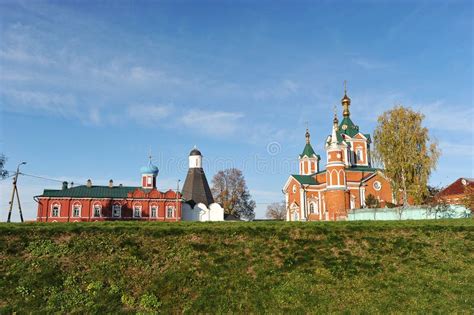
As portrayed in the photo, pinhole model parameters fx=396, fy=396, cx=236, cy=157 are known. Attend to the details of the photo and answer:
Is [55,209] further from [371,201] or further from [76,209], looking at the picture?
[371,201]

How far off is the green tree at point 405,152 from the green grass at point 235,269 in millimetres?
19907

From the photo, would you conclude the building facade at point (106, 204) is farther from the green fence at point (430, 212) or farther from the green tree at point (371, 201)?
the green fence at point (430, 212)

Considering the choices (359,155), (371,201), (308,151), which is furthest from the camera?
(308,151)

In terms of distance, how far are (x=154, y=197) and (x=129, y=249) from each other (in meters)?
30.5

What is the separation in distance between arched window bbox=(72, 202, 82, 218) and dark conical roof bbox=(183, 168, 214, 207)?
39.3ft

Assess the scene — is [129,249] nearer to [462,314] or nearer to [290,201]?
[462,314]

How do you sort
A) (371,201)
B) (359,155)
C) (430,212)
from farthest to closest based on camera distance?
(359,155)
(371,201)
(430,212)

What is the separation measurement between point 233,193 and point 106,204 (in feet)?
61.6

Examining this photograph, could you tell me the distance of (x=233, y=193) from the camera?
2156 inches

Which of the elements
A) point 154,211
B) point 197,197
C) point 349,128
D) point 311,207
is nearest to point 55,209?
point 154,211

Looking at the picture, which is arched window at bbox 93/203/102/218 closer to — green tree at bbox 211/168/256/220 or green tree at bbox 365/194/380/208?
A: green tree at bbox 211/168/256/220

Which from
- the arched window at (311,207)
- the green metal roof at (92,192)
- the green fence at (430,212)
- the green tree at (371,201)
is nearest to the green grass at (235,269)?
the green fence at (430,212)

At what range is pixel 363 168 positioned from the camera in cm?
4744

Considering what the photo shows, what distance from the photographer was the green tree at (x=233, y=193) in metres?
54.3
